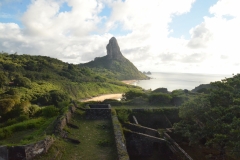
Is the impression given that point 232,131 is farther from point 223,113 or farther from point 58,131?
point 58,131

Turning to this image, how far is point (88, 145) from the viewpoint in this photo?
11500 mm

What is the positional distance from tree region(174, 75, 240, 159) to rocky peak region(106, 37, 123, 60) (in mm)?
123103

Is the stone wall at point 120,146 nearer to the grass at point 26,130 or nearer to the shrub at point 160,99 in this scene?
the grass at point 26,130

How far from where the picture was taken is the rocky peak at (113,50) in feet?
445

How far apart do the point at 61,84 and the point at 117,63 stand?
82226mm

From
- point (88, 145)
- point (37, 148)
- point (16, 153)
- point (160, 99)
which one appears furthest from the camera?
point (160, 99)

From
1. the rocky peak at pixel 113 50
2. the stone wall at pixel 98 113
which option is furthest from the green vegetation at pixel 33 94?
the rocky peak at pixel 113 50

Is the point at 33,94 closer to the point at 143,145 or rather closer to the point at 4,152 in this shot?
the point at 143,145

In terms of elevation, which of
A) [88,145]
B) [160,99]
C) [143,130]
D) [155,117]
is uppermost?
[160,99]

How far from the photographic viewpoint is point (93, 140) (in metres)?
12.3

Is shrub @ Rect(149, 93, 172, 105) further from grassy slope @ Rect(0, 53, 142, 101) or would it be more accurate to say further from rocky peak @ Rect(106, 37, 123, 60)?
rocky peak @ Rect(106, 37, 123, 60)

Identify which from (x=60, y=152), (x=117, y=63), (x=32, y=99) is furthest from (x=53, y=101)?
(x=117, y=63)

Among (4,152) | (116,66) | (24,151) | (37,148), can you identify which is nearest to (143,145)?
(37,148)

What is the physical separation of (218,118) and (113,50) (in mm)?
127111
